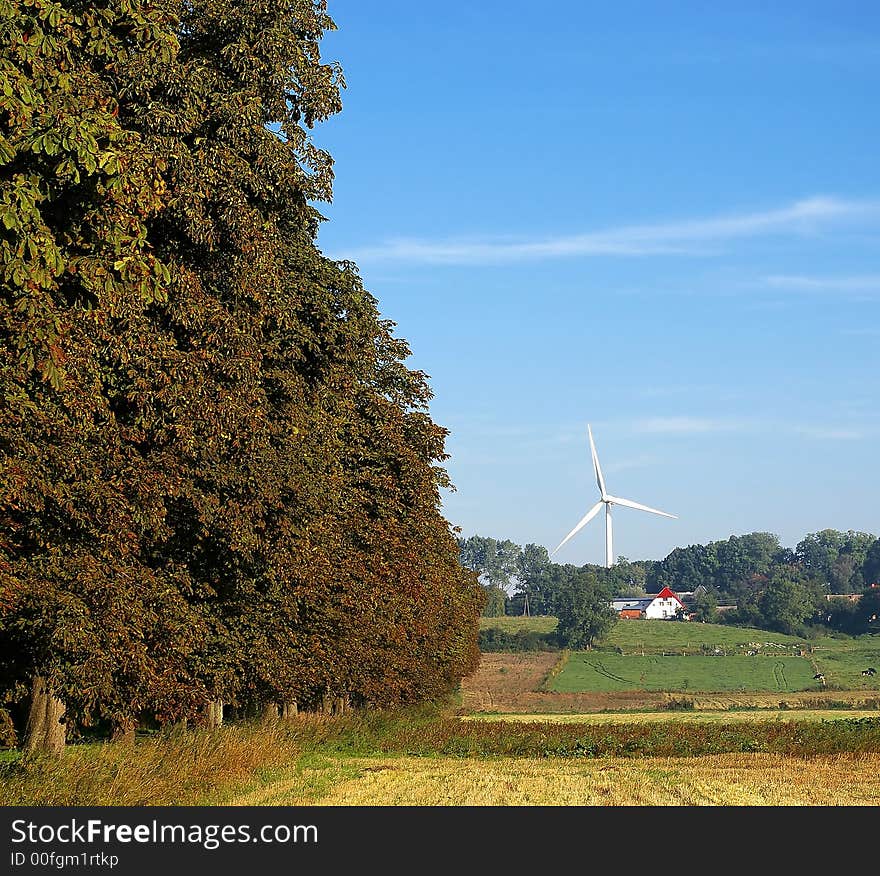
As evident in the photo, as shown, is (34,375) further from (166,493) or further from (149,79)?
(149,79)

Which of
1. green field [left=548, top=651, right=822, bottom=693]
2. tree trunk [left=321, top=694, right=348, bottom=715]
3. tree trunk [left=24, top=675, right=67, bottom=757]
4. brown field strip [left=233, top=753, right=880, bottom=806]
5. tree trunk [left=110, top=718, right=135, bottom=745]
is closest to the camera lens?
brown field strip [left=233, top=753, right=880, bottom=806]

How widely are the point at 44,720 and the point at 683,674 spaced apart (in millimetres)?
124567

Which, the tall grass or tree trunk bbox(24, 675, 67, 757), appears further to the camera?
tree trunk bbox(24, 675, 67, 757)

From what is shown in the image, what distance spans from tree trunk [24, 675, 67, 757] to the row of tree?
0.15 feet

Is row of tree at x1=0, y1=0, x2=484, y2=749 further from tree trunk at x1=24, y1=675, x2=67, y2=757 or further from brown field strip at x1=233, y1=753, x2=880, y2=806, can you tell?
brown field strip at x1=233, y1=753, x2=880, y2=806

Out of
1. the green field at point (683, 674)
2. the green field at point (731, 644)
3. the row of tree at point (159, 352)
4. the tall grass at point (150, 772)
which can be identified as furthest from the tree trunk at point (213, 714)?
the green field at point (731, 644)

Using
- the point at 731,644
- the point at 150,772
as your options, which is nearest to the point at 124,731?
the point at 150,772

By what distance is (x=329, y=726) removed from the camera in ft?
138

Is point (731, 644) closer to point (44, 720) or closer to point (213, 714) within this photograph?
point (213, 714)

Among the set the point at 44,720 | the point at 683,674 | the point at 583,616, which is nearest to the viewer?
the point at 44,720

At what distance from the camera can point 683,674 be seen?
14162cm

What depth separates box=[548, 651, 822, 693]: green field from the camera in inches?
5089

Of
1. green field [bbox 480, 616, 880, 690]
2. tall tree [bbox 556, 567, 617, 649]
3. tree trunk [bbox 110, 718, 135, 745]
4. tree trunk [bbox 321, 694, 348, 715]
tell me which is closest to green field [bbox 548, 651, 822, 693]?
green field [bbox 480, 616, 880, 690]

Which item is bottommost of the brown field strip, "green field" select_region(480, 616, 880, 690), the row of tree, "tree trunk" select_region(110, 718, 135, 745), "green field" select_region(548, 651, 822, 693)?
"green field" select_region(548, 651, 822, 693)
